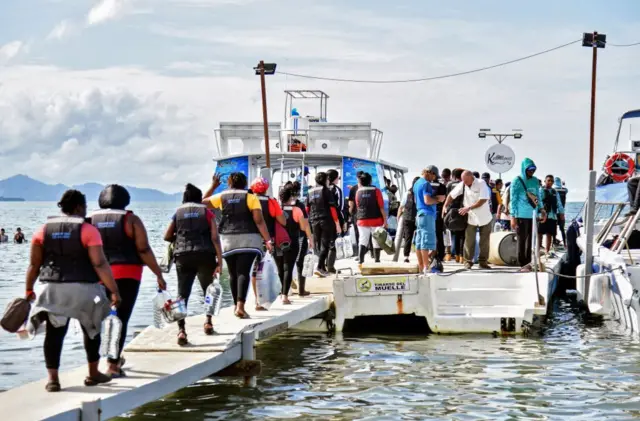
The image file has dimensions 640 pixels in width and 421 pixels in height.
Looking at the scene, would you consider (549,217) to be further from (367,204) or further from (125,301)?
(125,301)

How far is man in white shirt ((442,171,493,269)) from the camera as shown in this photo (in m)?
16.2

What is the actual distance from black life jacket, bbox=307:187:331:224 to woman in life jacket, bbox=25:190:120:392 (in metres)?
7.64

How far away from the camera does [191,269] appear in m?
10.2

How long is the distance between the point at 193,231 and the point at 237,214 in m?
1.24

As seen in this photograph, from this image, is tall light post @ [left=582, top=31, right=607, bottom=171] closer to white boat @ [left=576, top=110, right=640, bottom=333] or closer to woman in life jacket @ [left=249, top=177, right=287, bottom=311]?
white boat @ [left=576, top=110, right=640, bottom=333]

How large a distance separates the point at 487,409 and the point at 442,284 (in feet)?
16.1

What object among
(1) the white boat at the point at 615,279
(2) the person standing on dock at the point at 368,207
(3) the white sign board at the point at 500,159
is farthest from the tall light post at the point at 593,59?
(2) the person standing on dock at the point at 368,207

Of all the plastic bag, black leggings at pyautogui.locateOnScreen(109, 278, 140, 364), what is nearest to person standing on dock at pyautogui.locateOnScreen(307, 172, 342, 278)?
the plastic bag

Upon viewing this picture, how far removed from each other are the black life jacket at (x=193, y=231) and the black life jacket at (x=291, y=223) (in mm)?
3318

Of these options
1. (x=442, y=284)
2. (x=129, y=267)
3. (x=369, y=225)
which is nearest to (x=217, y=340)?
(x=129, y=267)

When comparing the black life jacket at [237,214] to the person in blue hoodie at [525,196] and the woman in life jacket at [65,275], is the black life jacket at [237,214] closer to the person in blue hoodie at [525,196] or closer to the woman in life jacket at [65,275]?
the woman in life jacket at [65,275]

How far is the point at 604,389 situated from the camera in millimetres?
10836

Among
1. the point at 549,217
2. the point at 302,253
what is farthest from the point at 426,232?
the point at 549,217

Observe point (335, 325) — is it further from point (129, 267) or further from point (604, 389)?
point (129, 267)
